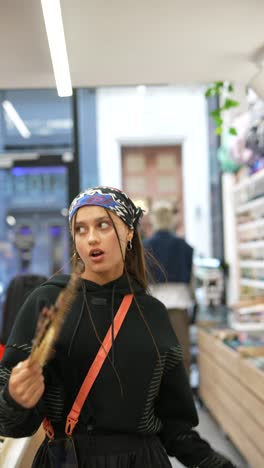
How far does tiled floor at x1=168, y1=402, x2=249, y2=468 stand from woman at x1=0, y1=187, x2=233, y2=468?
2532mm

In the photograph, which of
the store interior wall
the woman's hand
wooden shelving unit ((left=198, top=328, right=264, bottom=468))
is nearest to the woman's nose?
the woman's hand

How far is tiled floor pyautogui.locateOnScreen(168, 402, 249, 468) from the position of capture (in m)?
3.87

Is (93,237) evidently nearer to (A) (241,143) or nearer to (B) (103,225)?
(B) (103,225)

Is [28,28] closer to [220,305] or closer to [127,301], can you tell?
[127,301]

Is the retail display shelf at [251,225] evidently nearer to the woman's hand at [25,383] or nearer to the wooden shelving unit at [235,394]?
the wooden shelving unit at [235,394]

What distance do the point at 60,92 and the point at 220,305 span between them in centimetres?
450

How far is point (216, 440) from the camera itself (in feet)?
14.3

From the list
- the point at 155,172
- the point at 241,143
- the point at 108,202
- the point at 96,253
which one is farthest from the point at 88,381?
the point at 155,172

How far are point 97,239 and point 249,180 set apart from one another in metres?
4.00

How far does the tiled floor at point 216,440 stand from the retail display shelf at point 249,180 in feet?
6.62

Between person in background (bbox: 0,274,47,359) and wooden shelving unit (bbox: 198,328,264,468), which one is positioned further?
person in background (bbox: 0,274,47,359)

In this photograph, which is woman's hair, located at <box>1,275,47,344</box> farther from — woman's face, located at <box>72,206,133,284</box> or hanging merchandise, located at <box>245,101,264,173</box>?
woman's face, located at <box>72,206,133,284</box>

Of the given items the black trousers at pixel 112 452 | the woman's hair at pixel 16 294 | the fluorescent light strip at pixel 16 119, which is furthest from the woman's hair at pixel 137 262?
the fluorescent light strip at pixel 16 119

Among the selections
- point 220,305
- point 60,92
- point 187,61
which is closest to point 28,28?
point 60,92
